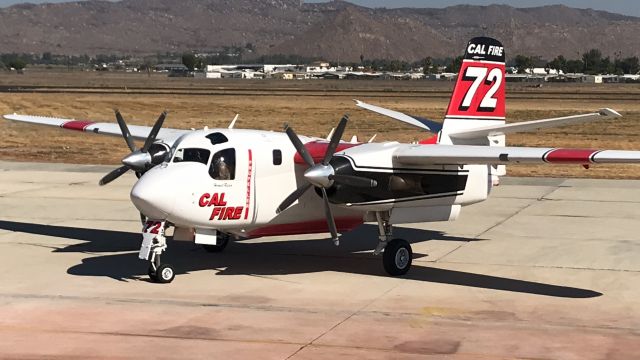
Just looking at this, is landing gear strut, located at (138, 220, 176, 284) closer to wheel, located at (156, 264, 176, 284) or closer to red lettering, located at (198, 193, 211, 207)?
wheel, located at (156, 264, 176, 284)

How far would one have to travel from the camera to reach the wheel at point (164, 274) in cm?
2280

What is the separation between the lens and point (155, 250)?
74.3 ft

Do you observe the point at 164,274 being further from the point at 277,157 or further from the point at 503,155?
the point at 503,155

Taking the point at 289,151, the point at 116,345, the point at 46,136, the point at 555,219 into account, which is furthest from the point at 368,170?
the point at 46,136

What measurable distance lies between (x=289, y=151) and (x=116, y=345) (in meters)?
7.57

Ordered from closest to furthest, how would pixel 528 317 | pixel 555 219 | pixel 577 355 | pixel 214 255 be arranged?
pixel 577 355 → pixel 528 317 → pixel 214 255 → pixel 555 219

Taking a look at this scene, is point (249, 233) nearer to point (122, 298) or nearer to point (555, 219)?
point (122, 298)

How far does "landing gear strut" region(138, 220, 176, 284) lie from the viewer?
22.5 metres

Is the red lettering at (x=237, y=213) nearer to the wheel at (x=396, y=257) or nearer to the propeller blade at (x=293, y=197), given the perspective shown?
the propeller blade at (x=293, y=197)

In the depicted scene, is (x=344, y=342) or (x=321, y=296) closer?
(x=344, y=342)

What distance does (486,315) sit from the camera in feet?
66.0

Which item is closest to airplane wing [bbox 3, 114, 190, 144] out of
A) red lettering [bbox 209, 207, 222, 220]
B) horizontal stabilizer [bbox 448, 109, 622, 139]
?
red lettering [bbox 209, 207, 222, 220]

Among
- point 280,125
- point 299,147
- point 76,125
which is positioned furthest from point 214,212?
point 280,125

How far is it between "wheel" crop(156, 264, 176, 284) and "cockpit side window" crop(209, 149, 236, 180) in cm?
235
